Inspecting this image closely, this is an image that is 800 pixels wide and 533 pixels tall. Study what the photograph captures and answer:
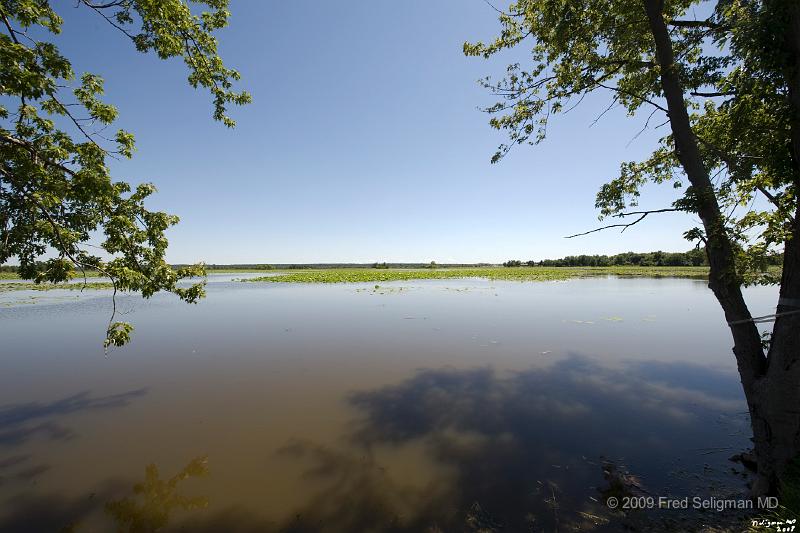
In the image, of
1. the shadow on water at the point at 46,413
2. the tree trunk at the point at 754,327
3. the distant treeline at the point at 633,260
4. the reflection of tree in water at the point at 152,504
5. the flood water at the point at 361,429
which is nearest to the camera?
the reflection of tree in water at the point at 152,504

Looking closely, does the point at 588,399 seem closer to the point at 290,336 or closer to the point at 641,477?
the point at 641,477

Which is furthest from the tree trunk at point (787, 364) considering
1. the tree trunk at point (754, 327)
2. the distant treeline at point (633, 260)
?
the distant treeline at point (633, 260)

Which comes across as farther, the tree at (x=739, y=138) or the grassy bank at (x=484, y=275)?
the grassy bank at (x=484, y=275)

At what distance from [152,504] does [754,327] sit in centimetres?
949

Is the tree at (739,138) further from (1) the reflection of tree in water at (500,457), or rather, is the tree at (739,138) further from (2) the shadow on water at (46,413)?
(2) the shadow on water at (46,413)

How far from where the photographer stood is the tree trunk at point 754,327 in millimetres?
4570

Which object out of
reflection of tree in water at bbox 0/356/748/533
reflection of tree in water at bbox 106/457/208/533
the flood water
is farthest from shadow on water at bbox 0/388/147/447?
reflection of tree in water at bbox 0/356/748/533

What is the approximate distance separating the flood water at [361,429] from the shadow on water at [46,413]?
50 mm

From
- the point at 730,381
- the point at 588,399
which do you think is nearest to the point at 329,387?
the point at 588,399

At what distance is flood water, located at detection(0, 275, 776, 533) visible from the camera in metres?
4.75

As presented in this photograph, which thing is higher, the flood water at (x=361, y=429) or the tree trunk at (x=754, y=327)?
the tree trunk at (x=754, y=327)

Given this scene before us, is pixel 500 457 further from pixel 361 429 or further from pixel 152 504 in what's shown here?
pixel 152 504

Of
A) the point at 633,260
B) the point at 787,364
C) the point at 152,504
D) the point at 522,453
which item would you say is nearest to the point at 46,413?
the point at 152,504

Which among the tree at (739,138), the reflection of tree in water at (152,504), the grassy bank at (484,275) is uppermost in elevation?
the tree at (739,138)
